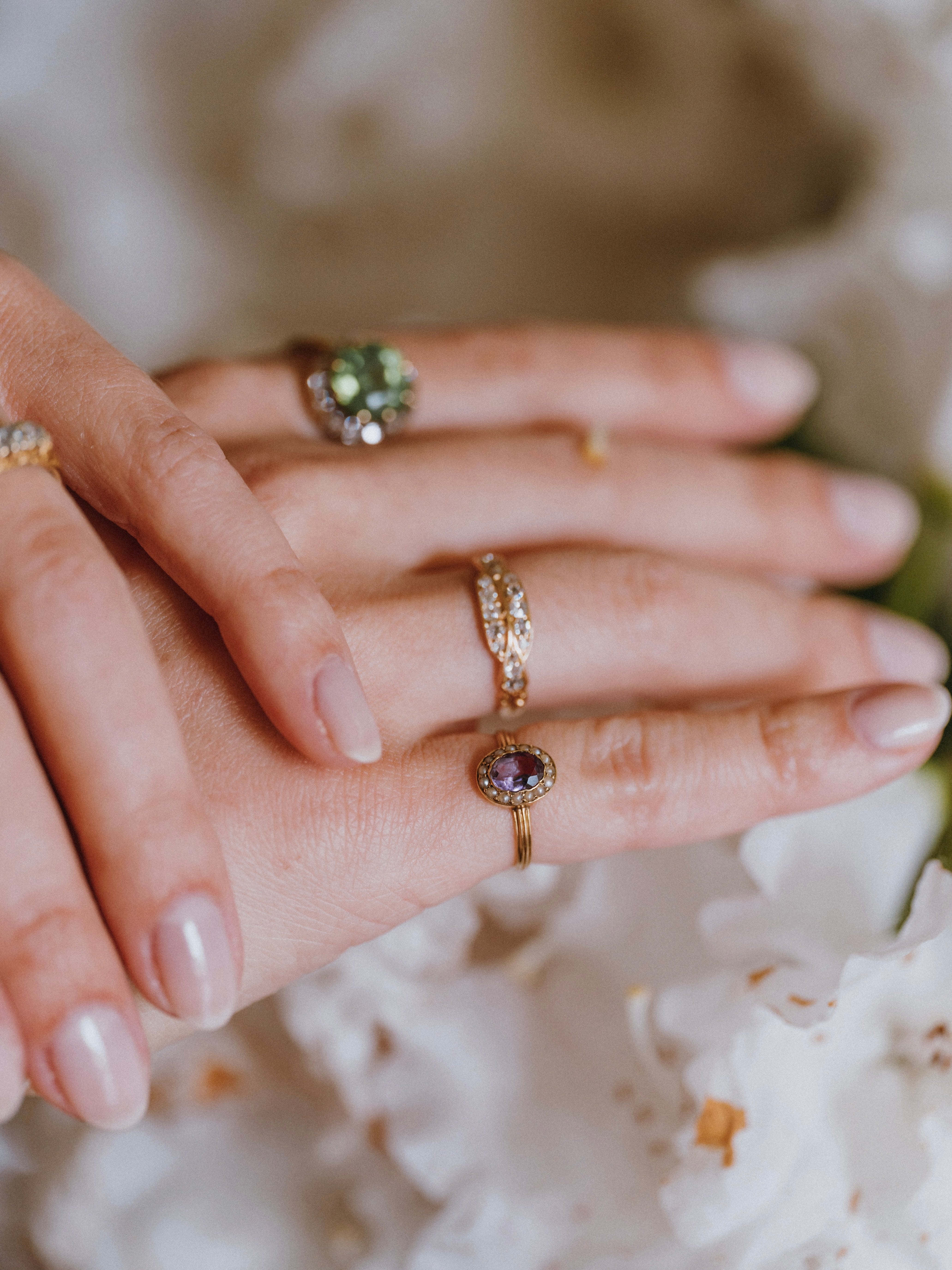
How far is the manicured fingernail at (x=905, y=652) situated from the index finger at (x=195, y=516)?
0.52 meters

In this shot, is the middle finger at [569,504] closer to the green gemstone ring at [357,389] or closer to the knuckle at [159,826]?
the green gemstone ring at [357,389]

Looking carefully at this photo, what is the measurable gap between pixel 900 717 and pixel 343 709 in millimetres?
358

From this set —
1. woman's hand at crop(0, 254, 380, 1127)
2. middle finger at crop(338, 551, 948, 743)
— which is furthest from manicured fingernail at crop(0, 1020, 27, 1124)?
middle finger at crop(338, 551, 948, 743)

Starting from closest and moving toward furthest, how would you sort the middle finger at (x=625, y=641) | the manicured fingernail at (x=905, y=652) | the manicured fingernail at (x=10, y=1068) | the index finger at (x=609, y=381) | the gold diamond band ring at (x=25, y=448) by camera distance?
the manicured fingernail at (x=10, y=1068), the gold diamond band ring at (x=25, y=448), the middle finger at (x=625, y=641), the manicured fingernail at (x=905, y=652), the index finger at (x=609, y=381)

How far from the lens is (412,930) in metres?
0.77

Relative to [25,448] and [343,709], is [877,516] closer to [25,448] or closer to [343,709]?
[343,709]

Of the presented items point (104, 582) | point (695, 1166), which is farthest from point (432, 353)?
point (695, 1166)

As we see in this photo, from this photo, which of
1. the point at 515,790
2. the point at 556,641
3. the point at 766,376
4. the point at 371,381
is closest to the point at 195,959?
the point at 515,790

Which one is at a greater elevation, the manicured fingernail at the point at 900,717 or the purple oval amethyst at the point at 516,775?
the manicured fingernail at the point at 900,717

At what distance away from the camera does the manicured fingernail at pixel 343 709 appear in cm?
57

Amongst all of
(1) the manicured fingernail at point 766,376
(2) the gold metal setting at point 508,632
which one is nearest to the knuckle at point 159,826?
(2) the gold metal setting at point 508,632

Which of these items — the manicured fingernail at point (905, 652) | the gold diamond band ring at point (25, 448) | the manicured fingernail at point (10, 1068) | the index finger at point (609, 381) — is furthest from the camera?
the index finger at point (609, 381)

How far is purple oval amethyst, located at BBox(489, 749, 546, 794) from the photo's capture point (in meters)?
0.64

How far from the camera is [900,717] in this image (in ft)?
2.25
